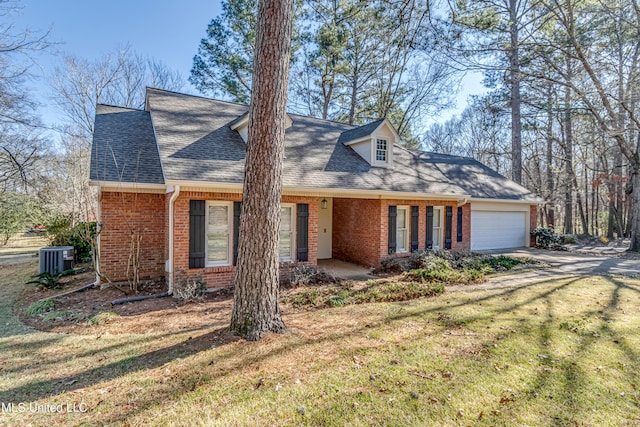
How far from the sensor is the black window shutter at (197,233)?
7.59 meters

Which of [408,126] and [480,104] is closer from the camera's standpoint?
[480,104]

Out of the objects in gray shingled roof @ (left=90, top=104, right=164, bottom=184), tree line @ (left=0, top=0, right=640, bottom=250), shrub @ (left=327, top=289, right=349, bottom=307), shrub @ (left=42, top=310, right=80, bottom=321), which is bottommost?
shrub @ (left=42, top=310, right=80, bottom=321)

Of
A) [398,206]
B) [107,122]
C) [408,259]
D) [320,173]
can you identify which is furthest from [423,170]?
[107,122]

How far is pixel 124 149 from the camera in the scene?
9078 millimetres

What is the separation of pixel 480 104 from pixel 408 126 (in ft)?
16.5

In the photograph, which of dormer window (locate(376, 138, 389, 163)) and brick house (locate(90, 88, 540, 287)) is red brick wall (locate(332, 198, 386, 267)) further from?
dormer window (locate(376, 138, 389, 163))

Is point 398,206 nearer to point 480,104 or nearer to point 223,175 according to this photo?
point 223,175

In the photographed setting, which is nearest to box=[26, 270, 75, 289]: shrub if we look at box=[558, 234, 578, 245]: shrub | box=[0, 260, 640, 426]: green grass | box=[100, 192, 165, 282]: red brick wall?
box=[100, 192, 165, 282]: red brick wall

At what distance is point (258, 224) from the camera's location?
4.53 metres

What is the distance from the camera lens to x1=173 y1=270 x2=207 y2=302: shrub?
22.8 ft

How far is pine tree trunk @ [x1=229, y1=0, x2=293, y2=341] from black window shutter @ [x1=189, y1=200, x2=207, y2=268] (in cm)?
350

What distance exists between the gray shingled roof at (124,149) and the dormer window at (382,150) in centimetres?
764

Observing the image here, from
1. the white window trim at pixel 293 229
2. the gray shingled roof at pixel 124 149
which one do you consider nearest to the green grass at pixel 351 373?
the white window trim at pixel 293 229

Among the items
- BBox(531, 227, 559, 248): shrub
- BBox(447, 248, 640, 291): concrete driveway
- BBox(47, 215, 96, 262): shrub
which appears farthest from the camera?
BBox(531, 227, 559, 248): shrub
